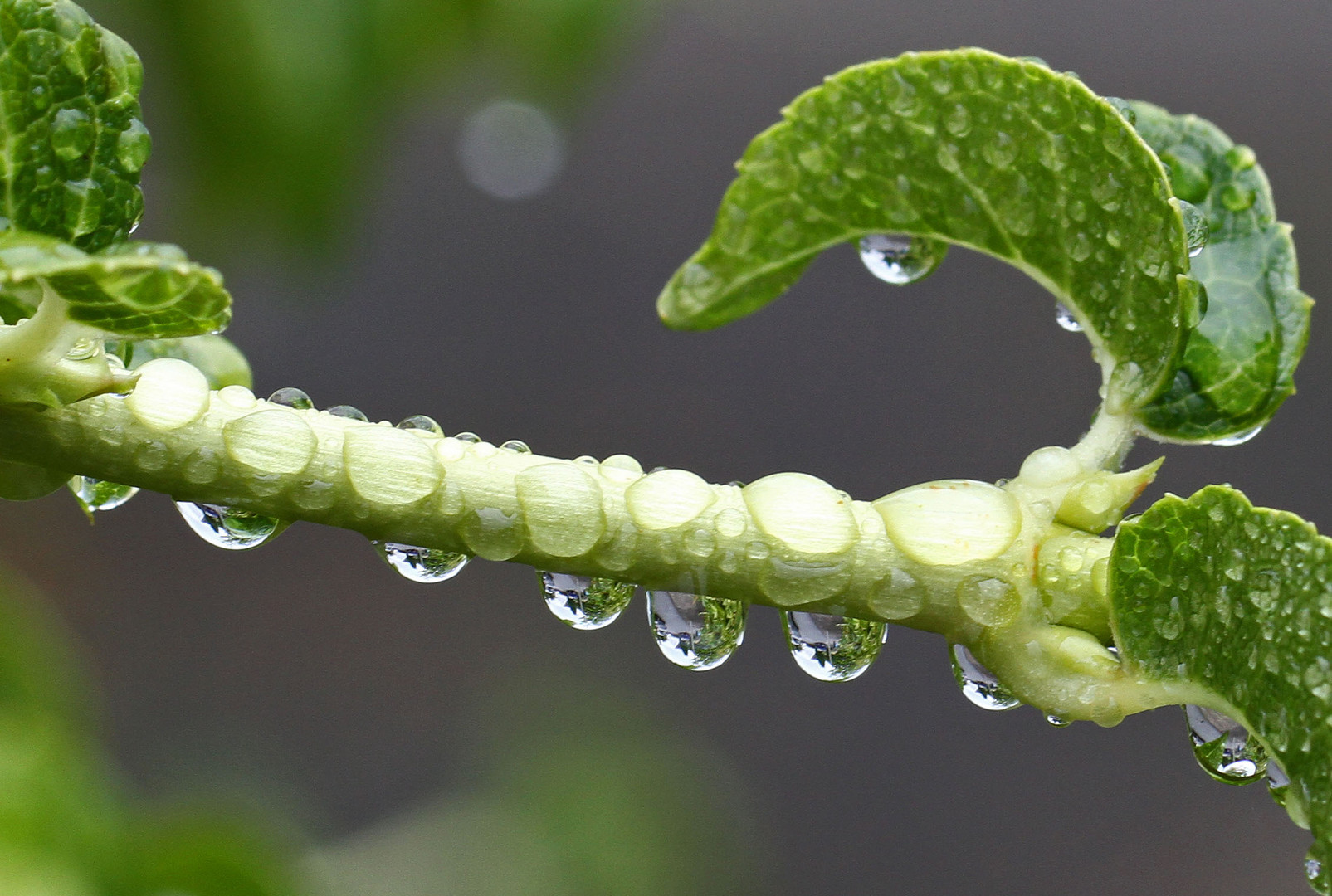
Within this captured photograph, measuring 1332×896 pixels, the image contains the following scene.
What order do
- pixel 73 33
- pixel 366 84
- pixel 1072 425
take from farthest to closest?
pixel 1072 425 < pixel 366 84 < pixel 73 33

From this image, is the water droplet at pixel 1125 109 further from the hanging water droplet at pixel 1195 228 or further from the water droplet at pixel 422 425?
the water droplet at pixel 422 425

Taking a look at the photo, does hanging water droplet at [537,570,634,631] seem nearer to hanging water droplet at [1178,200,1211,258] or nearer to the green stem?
the green stem

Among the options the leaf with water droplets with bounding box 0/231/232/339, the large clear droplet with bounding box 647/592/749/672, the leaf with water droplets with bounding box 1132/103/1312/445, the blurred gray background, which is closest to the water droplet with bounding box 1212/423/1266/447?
the leaf with water droplets with bounding box 1132/103/1312/445

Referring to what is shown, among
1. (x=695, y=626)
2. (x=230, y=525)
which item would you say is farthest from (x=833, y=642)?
(x=230, y=525)

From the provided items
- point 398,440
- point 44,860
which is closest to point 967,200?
point 398,440

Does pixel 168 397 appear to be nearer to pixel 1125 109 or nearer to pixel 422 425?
pixel 422 425

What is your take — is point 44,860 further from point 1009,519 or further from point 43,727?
point 1009,519

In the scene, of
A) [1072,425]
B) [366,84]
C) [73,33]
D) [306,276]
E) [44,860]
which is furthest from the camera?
[1072,425]

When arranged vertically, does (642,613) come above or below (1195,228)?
below

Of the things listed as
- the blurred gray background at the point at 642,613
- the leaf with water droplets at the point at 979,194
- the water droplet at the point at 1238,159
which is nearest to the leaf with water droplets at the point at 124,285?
the leaf with water droplets at the point at 979,194
